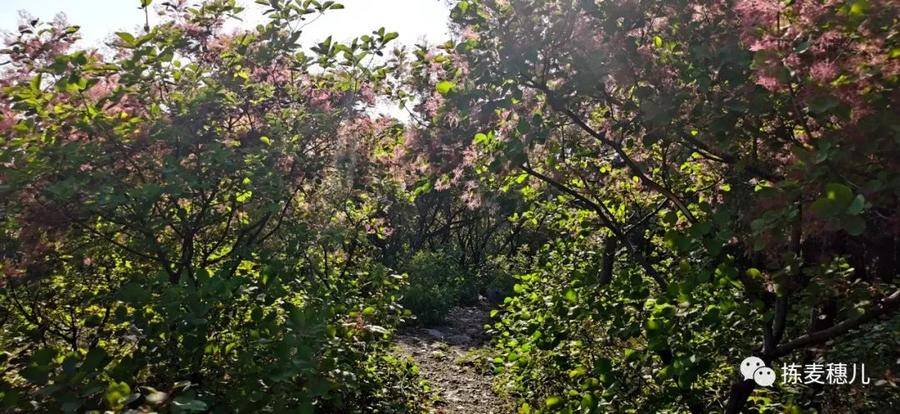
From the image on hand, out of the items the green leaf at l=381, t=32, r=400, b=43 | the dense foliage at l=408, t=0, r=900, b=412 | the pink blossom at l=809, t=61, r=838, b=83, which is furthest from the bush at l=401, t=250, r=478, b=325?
the pink blossom at l=809, t=61, r=838, b=83

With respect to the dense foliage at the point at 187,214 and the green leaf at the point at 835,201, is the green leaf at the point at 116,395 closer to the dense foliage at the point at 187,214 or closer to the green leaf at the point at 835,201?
the dense foliage at the point at 187,214

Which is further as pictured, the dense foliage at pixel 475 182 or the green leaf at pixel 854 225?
the dense foliage at pixel 475 182

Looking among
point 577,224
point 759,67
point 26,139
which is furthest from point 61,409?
point 577,224

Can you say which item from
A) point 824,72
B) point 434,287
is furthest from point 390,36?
point 434,287

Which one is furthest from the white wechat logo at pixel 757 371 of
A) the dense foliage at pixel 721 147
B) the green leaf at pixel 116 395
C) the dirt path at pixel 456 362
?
the dirt path at pixel 456 362

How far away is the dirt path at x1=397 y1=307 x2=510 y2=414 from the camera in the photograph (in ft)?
20.4

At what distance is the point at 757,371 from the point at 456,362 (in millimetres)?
5626

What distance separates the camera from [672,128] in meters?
3.24

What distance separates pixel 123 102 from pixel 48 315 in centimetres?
217

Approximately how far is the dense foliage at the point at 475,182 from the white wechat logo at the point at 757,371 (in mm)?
83

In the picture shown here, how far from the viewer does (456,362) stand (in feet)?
27.1

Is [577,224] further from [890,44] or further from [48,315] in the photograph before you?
[48,315]

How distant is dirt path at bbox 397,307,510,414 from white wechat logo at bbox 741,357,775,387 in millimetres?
3124

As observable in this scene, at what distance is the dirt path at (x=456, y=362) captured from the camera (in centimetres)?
623
